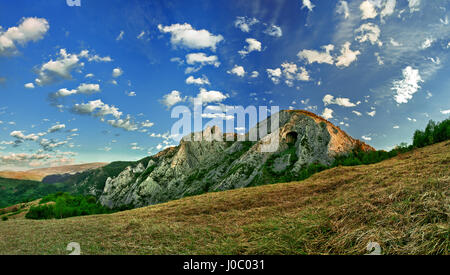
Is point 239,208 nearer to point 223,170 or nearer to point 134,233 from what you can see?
point 134,233

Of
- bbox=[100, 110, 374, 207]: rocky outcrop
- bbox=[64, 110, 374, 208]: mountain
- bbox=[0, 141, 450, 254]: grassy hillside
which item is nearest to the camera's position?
bbox=[0, 141, 450, 254]: grassy hillside

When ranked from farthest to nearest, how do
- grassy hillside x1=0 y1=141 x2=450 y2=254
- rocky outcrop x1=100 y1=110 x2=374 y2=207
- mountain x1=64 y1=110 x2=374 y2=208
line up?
rocky outcrop x1=100 y1=110 x2=374 y2=207 < mountain x1=64 y1=110 x2=374 y2=208 < grassy hillside x1=0 y1=141 x2=450 y2=254

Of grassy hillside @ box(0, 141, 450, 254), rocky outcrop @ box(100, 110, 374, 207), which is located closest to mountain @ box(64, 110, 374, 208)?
rocky outcrop @ box(100, 110, 374, 207)

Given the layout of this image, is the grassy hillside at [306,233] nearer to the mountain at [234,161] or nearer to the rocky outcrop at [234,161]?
the mountain at [234,161]

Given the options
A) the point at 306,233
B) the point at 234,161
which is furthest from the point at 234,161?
the point at 306,233

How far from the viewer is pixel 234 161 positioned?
287 feet

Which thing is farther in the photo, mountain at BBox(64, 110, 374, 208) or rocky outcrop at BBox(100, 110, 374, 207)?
rocky outcrop at BBox(100, 110, 374, 207)

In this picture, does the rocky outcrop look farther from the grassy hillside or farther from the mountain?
the grassy hillside

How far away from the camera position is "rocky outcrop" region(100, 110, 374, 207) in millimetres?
70062

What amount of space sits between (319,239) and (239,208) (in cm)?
455

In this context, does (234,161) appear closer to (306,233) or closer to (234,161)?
(234,161)

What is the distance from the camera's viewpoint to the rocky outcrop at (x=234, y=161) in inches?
2758

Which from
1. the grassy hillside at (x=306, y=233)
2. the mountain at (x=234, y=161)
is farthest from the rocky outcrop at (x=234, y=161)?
the grassy hillside at (x=306, y=233)
